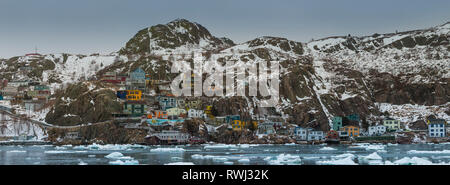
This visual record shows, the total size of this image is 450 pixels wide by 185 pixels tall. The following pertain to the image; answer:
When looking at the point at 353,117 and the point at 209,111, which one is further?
the point at 353,117

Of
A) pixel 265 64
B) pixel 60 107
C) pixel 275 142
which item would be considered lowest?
pixel 275 142

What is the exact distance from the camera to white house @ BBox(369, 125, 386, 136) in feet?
479

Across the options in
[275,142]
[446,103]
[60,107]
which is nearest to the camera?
[275,142]

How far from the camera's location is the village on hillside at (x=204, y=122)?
130 meters

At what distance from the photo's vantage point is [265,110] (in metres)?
156

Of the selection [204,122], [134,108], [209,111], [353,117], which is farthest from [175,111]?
[353,117]

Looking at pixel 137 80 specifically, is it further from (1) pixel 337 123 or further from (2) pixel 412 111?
(2) pixel 412 111

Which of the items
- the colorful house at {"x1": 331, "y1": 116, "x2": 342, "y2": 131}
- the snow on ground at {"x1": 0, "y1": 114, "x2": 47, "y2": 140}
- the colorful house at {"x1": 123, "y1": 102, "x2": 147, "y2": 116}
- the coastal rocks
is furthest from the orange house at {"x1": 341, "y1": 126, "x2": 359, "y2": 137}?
the snow on ground at {"x1": 0, "y1": 114, "x2": 47, "y2": 140}

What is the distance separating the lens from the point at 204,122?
138 m

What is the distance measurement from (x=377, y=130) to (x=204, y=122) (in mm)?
49051
